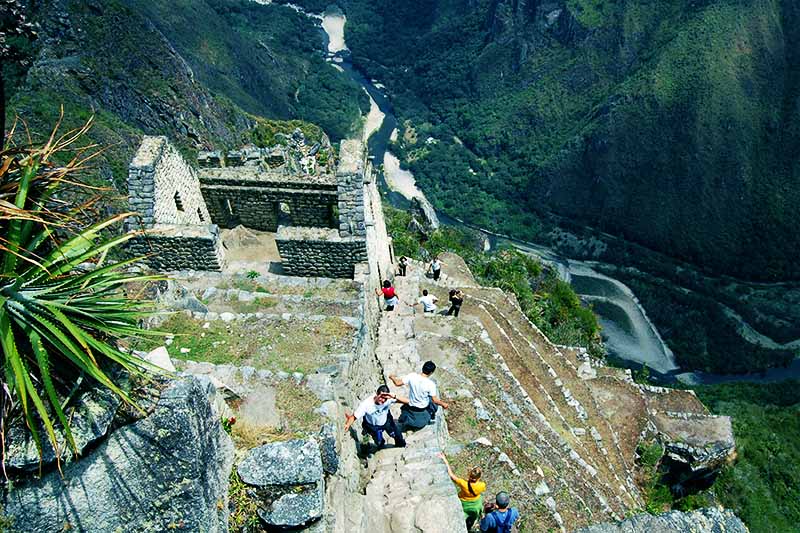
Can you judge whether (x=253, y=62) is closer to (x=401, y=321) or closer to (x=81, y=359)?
(x=401, y=321)

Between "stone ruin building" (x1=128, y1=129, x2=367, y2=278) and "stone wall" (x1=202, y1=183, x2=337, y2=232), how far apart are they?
31 mm

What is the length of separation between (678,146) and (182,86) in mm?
97352

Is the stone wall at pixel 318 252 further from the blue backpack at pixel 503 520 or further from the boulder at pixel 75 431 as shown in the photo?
the boulder at pixel 75 431

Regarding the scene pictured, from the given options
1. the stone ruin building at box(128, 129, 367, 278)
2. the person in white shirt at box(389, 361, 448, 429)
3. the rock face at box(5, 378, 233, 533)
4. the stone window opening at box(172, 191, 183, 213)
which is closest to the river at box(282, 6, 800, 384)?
the stone ruin building at box(128, 129, 367, 278)

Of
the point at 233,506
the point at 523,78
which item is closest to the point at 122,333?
the point at 233,506

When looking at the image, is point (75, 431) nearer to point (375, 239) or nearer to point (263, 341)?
point (263, 341)

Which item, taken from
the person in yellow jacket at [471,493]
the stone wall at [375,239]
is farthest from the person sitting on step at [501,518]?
the stone wall at [375,239]

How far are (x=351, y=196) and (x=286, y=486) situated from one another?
9108mm

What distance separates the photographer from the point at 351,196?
47.6ft

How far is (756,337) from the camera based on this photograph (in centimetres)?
8425

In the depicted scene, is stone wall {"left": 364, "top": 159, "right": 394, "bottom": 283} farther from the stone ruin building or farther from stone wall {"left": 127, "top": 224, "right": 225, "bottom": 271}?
stone wall {"left": 127, "top": 224, "right": 225, "bottom": 271}

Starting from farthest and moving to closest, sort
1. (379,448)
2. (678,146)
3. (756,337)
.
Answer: (678,146) → (756,337) → (379,448)

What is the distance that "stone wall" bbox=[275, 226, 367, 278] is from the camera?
48.7ft

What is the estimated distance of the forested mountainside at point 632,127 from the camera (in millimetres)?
102500
